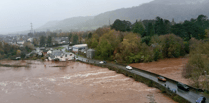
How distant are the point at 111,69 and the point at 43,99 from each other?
40.1 feet

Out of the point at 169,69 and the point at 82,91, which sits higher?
the point at 169,69

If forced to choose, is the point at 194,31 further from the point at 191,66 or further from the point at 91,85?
the point at 91,85

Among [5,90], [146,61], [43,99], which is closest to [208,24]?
[146,61]

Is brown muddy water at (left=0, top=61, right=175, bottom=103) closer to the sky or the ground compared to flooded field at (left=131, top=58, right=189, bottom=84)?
closer to the ground

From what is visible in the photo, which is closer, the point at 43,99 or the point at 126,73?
the point at 43,99

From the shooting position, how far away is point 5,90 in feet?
52.8

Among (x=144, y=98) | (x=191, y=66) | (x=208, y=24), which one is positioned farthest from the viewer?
(x=208, y=24)

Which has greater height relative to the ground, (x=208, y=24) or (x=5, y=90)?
(x=208, y=24)

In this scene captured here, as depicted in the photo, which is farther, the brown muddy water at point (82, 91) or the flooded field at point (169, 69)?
the flooded field at point (169, 69)

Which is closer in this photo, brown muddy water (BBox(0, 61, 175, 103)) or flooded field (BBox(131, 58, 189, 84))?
brown muddy water (BBox(0, 61, 175, 103))

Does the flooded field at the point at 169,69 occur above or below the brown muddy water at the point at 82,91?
above

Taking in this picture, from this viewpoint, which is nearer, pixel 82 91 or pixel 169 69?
pixel 82 91

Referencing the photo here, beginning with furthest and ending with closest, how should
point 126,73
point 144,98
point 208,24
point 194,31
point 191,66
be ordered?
1. point 208,24
2. point 194,31
3. point 126,73
4. point 191,66
5. point 144,98

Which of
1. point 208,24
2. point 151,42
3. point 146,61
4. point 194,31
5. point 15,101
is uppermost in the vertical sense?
point 208,24
